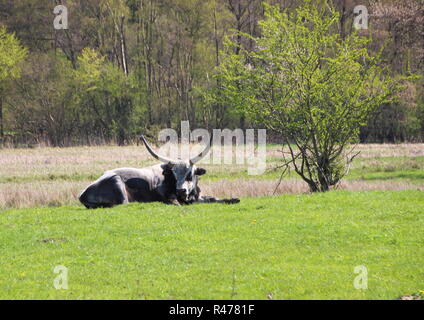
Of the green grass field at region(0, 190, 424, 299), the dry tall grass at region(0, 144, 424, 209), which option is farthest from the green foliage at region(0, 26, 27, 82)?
the green grass field at region(0, 190, 424, 299)

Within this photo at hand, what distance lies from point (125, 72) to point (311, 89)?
3713 centimetres

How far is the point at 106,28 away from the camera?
55.9 m

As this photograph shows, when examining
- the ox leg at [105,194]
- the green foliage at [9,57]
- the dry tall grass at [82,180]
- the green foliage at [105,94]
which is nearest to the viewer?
the ox leg at [105,194]

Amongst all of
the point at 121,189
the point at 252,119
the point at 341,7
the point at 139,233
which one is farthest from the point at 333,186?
the point at 341,7

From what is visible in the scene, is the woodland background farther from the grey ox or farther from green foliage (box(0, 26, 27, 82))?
the grey ox

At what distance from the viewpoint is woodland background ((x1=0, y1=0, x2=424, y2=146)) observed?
50719 millimetres

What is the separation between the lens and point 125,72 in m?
54.0

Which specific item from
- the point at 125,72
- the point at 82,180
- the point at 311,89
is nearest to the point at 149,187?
the point at 311,89

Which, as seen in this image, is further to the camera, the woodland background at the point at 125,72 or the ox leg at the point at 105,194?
the woodland background at the point at 125,72

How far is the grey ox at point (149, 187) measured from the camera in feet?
53.3

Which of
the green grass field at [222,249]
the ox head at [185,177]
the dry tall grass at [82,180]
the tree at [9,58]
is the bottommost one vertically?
the dry tall grass at [82,180]

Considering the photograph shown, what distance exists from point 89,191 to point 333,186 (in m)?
8.27

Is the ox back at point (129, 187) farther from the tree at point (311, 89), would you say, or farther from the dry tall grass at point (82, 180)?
the tree at point (311, 89)

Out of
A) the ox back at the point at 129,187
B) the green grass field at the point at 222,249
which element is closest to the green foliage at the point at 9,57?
the ox back at the point at 129,187
